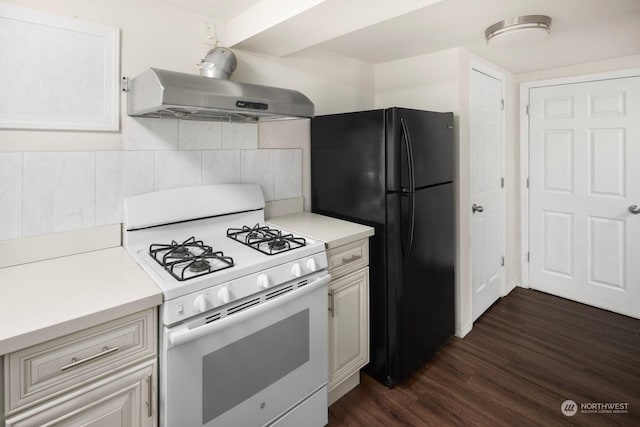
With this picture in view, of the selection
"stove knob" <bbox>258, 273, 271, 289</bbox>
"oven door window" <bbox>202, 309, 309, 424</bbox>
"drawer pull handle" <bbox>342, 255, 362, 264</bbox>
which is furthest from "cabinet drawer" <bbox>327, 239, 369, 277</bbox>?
"stove knob" <bbox>258, 273, 271, 289</bbox>

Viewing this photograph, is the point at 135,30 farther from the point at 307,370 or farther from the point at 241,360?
the point at 307,370

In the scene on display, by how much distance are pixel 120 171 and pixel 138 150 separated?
133mm

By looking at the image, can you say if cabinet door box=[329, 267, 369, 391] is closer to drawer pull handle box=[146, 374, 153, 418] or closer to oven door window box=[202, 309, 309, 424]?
oven door window box=[202, 309, 309, 424]

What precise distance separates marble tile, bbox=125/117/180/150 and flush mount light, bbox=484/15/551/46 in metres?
1.83

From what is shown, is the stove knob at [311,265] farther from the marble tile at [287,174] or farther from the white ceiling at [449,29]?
the white ceiling at [449,29]

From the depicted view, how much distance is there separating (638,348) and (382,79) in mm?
2666

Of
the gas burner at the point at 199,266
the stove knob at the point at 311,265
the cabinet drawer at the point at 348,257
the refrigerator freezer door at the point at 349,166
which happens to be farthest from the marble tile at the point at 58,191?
the refrigerator freezer door at the point at 349,166

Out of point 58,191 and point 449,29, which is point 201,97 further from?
point 449,29

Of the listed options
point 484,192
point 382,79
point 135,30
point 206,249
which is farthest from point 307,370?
point 382,79

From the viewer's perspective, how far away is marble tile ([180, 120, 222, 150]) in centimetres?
186

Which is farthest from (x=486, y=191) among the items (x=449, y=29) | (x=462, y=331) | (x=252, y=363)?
(x=252, y=363)

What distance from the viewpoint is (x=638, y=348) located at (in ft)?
7.92

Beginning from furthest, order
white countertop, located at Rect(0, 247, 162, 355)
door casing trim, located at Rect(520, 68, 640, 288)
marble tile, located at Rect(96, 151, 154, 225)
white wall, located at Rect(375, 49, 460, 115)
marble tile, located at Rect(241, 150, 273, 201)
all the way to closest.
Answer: door casing trim, located at Rect(520, 68, 640, 288), white wall, located at Rect(375, 49, 460, 115), marble tile, located at Rect(241, 150, 273, 201), marble tile, located at Rect(96, 151, 154, 225), white countertop, located at Rect(0, 247, 162, 355)

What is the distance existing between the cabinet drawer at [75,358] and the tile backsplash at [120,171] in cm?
70
